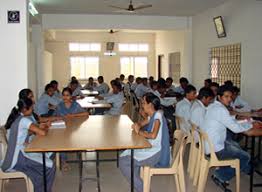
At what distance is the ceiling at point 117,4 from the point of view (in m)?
7.35

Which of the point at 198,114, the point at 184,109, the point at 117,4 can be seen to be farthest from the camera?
the point at 117,4

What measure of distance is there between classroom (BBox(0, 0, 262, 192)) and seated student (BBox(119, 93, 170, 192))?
0.4 inches

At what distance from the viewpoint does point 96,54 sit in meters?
14.3

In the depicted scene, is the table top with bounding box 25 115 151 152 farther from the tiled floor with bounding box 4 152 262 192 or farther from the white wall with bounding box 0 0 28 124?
the white wall with bounding box 0 0 28 124

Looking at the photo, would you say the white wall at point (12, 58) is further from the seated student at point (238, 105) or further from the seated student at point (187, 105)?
the seated student at point (238, 105)

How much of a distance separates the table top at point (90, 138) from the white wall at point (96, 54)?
402 inches

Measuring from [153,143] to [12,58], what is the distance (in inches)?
122

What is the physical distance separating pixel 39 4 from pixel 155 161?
560 cm

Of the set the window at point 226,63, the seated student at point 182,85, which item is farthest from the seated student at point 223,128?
the seated student at point 182,85

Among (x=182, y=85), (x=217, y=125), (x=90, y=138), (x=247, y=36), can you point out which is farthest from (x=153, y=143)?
(x=182, y=85)

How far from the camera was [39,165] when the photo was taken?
3.30m

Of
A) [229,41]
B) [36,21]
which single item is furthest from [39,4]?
[229,41]

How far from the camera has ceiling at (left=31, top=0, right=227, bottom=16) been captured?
7351 mm

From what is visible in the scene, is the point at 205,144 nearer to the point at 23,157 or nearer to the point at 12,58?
the point at 23,157
